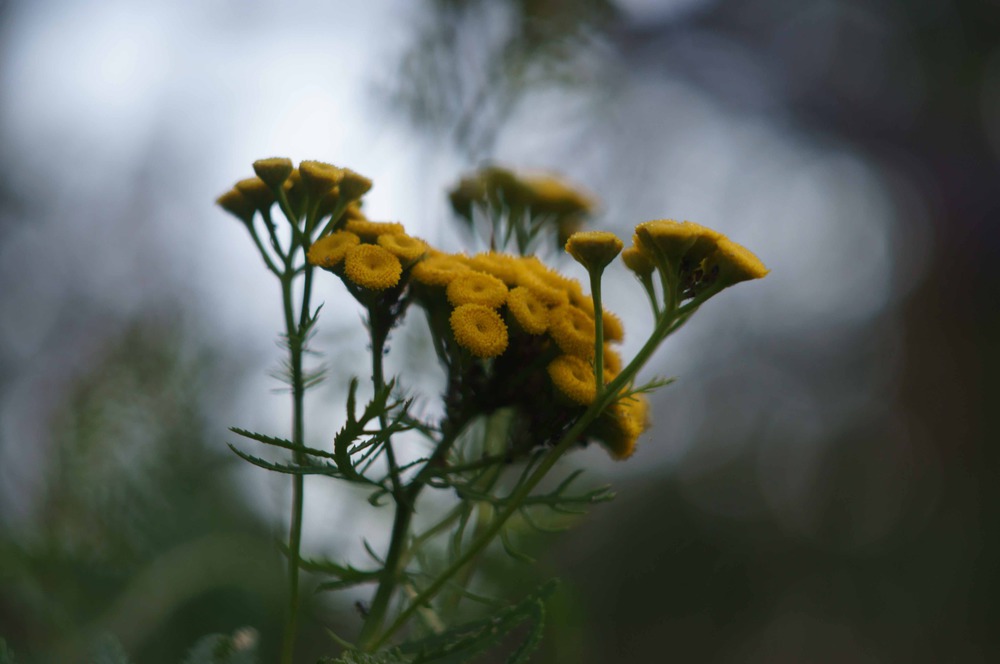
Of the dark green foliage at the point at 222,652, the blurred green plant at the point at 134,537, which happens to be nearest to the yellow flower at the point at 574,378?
the dark green foliage at the point at 222,652

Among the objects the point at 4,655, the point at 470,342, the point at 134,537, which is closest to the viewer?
the point at 4,655

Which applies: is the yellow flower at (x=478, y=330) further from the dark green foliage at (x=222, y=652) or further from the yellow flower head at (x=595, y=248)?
the dark green foliage at (x=222, y=652)

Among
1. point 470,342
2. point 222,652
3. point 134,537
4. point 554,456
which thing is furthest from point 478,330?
point 134,537

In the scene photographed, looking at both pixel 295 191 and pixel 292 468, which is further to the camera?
pixel 295 191

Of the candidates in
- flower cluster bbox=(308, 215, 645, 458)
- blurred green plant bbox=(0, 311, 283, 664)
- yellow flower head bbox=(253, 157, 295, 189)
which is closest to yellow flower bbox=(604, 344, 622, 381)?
flower cluster bbox=(308, 215, 645, 458)

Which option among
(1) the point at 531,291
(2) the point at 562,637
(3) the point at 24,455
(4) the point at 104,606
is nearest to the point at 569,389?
(1) the point at 531,291

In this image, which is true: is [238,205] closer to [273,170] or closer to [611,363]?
[273,170]

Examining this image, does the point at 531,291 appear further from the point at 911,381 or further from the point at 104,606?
the point at 911,381
